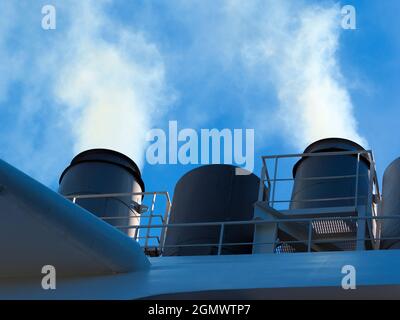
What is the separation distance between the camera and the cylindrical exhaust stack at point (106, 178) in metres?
11.5

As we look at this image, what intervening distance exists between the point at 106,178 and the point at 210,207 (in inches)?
79.5

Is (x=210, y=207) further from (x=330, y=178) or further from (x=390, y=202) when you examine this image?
(x=390, y=202)

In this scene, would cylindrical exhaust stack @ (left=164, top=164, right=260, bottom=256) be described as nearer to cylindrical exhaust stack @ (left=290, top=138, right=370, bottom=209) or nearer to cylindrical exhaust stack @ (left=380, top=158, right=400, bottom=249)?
cylindrical exhaust stack @ (left=290, top=138, right=370, bottom=209)

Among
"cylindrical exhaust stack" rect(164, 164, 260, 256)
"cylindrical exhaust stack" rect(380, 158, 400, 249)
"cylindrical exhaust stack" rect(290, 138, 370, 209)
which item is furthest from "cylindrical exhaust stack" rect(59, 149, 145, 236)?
"cylindrical exhaust stack" rect(380, 158, 400, 249)

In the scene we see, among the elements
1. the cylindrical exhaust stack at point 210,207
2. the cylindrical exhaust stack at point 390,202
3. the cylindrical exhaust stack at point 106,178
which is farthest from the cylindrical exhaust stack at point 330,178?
the cylindrical exhaust stack at point 106,178

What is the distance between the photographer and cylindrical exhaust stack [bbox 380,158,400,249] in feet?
32.8

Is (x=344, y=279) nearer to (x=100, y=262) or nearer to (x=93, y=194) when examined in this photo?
(x=100, y=262)

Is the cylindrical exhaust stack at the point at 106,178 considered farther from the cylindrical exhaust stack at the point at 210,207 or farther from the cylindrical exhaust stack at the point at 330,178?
the cylindrical exhaust stack at the point at 330,178

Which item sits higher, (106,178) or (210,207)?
(106,178)

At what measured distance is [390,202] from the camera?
419 inches

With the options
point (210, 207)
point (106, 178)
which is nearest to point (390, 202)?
point (210, 207)

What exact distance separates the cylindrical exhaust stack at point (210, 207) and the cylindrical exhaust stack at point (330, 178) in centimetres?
64

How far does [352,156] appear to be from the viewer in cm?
1069

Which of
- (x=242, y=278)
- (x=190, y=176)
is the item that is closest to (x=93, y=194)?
(x=190, y=176)
